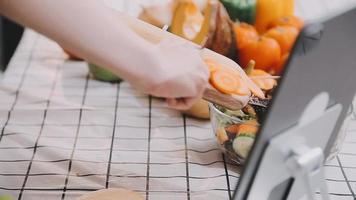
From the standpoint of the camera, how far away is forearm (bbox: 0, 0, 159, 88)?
1.65 ft

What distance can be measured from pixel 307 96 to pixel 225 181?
0.28m

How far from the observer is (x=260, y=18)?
3.71 feet

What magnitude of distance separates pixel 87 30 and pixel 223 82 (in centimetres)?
17

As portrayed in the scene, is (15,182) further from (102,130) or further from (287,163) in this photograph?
(287,163)

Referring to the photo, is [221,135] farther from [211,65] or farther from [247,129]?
[211,65]

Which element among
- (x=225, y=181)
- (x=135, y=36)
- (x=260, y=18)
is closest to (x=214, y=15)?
(x=260, y=18)

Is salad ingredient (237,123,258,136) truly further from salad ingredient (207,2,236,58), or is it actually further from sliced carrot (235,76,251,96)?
salad ingredient (207,2,236,58)

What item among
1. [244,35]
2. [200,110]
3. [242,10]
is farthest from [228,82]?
[242,10]

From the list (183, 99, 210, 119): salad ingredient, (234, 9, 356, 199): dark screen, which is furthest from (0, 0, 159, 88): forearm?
(183, 99, 210, 119): salad ingredient

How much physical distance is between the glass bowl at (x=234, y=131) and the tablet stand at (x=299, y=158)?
0.57 ft

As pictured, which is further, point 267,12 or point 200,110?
point 267,12

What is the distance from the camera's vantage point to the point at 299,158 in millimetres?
491

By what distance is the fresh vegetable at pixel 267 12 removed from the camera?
3.67 ft

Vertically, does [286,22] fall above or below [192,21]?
above
